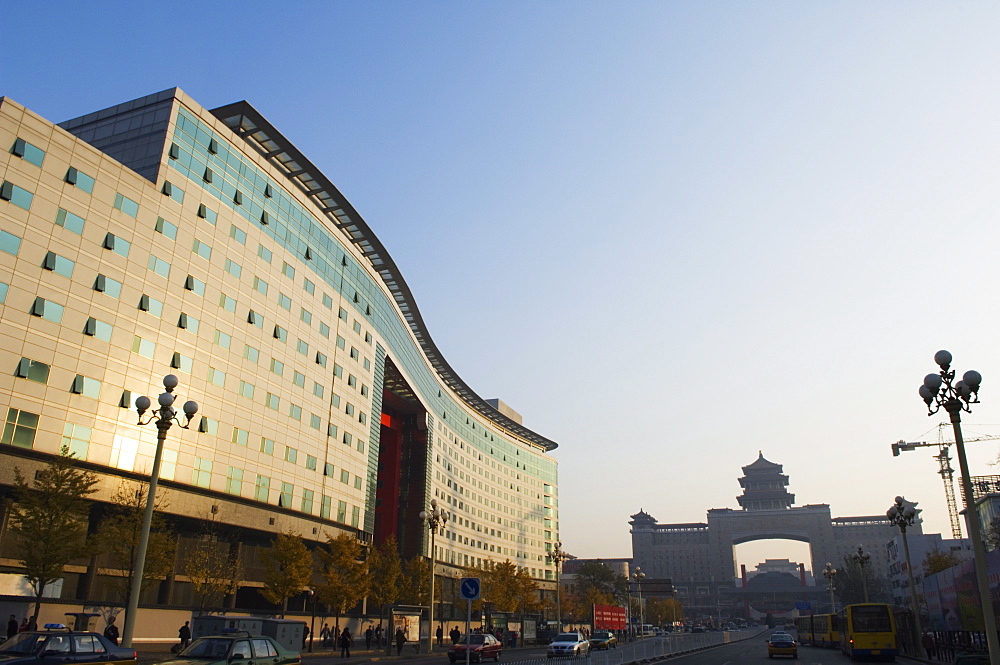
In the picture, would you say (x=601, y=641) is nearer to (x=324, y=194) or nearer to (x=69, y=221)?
(x=324, y=194)

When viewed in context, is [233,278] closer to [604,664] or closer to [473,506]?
[604,664]

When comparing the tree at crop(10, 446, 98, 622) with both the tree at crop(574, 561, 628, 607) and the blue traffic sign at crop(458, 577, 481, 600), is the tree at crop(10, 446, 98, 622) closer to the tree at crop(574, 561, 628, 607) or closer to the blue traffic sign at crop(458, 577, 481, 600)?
the blue traffic sign at crop(458, 577, 481, 600)

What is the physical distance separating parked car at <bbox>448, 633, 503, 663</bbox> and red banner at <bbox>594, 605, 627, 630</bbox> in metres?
31.2

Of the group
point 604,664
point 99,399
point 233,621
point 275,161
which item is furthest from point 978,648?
point 275,161

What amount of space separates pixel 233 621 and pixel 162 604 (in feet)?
70.3

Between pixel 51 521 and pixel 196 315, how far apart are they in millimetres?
18989

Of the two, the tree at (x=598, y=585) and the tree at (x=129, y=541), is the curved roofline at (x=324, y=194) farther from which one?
the tree at (x=598, y=585)

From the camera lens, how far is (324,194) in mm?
63156

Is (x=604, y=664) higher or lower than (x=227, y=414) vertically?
lower

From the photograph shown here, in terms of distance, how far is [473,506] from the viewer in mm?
119438

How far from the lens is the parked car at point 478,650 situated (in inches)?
1478

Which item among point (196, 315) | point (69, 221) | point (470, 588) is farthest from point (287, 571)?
point (470, 588)

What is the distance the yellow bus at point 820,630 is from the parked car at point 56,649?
49775 millimetres

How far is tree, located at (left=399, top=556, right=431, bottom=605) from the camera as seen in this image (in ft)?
227
